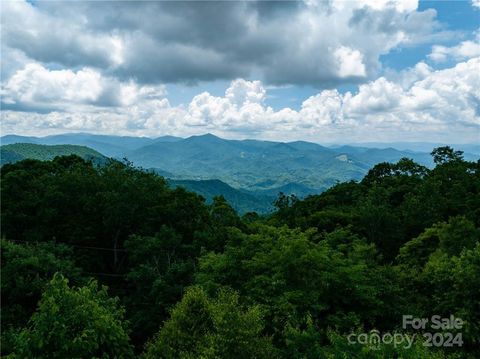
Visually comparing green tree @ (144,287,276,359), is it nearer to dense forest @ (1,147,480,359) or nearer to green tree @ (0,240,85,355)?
dense forest @ (1,147,480,359)

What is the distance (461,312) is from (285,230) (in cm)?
1240

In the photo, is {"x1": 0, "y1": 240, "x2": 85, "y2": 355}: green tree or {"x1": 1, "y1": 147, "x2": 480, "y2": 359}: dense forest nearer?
{"x1": 1, "y1": 147, "x2": 480, "y2": 359}: dense forest

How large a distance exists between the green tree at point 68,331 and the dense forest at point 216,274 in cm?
6

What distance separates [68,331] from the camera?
51.2 ft

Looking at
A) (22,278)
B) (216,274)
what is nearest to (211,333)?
(216,274)

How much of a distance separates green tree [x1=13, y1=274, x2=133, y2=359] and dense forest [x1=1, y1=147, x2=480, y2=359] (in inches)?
2.3

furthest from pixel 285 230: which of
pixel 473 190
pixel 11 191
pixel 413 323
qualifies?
pixel 473 190

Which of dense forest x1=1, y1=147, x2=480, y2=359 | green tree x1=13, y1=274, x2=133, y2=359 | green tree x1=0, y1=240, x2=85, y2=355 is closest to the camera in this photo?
green tree x1=13, y1=274, x2=133, y2=359

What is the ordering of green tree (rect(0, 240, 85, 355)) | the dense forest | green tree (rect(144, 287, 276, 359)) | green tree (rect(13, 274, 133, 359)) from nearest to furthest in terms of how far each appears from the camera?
1. green tree (rect(13, 274, 133, 359))
2. green tree (rect(144, 287, 276, 359))
3. the dense forest
4. green tree (rect(0, 240, 85, 355))

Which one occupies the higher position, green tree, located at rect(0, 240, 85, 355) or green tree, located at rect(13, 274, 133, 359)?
green tree, located at rect(13, 274, 133, 359)

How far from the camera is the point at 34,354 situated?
15.0 meters

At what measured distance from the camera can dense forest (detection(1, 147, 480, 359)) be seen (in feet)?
52.2

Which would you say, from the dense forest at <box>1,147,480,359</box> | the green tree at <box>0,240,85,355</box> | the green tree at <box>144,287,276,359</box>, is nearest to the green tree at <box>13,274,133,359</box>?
the dense forest at <box>1,147,480,359</box>

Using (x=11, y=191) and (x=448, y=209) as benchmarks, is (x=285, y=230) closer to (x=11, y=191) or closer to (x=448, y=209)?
(x=448, y=209)
